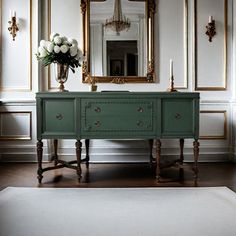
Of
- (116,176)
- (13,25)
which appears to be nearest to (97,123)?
(116,176)

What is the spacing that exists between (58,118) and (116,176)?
0.76 m

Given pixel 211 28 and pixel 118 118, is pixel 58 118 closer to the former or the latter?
pixel 118 118

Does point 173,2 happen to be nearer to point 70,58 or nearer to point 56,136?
point 70,58

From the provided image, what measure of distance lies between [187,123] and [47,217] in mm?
1407

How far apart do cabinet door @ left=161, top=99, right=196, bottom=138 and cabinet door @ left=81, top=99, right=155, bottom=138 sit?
0.33 feet

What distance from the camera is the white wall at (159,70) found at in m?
3.57

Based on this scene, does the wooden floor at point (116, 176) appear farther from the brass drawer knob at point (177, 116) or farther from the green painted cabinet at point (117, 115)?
the brass drawer knob at point (177, 116)

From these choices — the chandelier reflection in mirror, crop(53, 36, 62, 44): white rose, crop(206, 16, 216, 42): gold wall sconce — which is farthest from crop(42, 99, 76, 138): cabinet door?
crop(206, 16, 216, 42): gold wall sconce

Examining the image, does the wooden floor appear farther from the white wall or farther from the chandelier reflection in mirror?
the chandelier reflection in mirror

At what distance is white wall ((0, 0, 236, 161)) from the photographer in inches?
140

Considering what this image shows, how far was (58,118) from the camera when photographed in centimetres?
262

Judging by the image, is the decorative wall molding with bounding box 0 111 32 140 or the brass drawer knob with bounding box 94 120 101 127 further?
the decorative wall molding with bounding box 0 111 32 140

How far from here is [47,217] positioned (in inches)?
68.8

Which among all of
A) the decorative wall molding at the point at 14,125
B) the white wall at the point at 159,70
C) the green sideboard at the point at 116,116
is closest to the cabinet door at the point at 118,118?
the green sideboard at the point at 116,116
